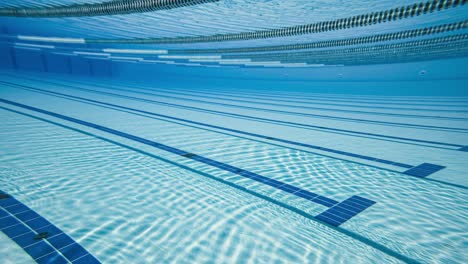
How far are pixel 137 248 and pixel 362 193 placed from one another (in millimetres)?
1997

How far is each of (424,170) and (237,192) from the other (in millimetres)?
2320

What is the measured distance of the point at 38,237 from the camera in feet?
5.34

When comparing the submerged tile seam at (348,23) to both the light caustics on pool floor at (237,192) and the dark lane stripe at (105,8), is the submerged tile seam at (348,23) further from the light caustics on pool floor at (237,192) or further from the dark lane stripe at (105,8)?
the dark lane stripe at (105,8)

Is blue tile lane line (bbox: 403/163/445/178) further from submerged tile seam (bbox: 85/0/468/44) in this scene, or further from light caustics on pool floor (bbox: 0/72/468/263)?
submerged tile seam (bbox: 85/0/468/44)

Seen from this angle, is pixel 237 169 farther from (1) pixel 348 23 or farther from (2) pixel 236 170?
(1) pixel 348 23

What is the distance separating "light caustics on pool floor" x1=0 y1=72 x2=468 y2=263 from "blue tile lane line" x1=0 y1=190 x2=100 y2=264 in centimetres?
3

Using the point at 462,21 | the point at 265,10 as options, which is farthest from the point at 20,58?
the point at 462,21

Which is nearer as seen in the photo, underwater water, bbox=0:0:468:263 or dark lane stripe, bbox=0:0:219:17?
underwater water, bbox=0:0:468:263

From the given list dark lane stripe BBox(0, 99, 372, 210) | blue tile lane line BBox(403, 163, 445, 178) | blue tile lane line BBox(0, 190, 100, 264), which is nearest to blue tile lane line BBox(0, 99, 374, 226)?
dark lane stripe BBox(0, 99, 372, 210)

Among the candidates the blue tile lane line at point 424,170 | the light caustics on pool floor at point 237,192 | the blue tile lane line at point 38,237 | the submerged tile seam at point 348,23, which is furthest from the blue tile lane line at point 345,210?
the submerged tile seam at point 348,23

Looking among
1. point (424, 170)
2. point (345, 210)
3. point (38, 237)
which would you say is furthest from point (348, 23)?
point (38, 237)

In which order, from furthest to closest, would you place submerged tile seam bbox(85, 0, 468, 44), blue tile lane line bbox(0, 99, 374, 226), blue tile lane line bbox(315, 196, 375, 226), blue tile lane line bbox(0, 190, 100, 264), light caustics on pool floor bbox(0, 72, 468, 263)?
submerged tile seam bbox(85, 0, 468, 44)
blue tile lane line bbox(0, 99, 374, 226)
blue tile lane line bbox(315, 196, 375, 226)
light caustics on pool floor bbox(0, 72, 468, 263)
blue tile lane line bbox(0, 190, 100, 264)

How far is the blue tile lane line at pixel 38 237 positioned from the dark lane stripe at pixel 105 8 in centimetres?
283

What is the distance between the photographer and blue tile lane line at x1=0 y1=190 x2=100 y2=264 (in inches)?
58.5
